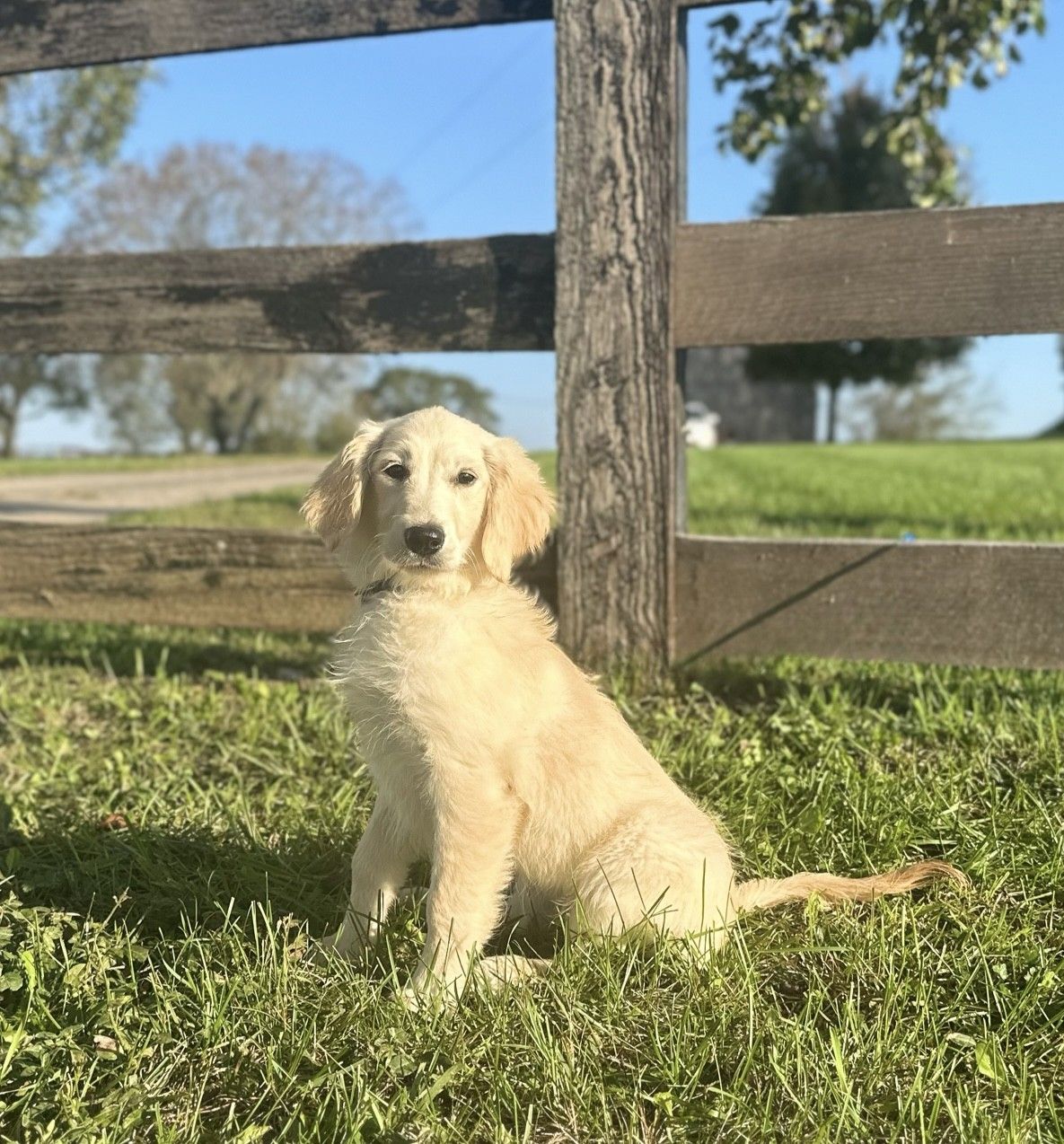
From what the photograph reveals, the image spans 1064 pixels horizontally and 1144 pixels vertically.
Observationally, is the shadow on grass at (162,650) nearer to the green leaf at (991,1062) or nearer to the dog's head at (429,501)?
the dog's head at (429,501)

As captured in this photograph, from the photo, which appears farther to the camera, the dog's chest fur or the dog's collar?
the dog's collar

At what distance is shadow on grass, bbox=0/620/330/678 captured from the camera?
450 centimetres

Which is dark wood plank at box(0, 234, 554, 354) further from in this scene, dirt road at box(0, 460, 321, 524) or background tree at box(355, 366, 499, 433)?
background tree at box(355, 366, 499, 433)

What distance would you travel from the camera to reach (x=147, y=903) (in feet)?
8.55

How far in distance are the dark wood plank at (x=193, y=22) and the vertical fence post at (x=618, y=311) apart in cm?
37

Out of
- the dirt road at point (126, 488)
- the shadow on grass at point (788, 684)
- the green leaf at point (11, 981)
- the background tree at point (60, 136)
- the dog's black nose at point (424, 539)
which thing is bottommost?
the green leaf at point (11, 981)

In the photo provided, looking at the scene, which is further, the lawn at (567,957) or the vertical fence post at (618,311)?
the vertical fence post at (618,311)

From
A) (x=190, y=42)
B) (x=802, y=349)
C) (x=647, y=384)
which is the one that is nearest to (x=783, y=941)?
(x=647, y=384)

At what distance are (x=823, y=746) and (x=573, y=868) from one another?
1.22 metres

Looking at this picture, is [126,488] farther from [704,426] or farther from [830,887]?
[704,426]

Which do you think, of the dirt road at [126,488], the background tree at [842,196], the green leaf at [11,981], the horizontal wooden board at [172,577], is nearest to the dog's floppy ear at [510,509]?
the green leaf at [11,981]

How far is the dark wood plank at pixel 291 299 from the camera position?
148 inches

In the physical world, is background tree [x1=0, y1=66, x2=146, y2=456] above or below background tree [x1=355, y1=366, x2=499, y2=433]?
above

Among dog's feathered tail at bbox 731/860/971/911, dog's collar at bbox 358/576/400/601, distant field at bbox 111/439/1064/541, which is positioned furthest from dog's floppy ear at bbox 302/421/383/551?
distant field at bbox 111/439/1064/541
